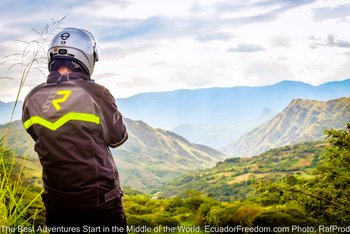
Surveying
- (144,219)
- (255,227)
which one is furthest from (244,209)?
(144,219)

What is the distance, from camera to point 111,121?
13.2 feet

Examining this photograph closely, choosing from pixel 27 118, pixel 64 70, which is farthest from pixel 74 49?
pixel 27 118

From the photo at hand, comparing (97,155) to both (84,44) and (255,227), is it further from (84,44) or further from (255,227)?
(255,227)

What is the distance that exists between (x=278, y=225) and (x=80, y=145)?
12175 millimetres

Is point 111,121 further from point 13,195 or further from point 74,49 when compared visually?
point 13,195

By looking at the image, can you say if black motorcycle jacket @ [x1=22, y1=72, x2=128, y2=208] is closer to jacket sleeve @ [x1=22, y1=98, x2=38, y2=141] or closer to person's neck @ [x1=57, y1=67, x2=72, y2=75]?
jacket sleeve @ [x1=22, y1=98, x2=38, y2=141]

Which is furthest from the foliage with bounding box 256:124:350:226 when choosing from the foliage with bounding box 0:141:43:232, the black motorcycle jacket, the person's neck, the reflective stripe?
the reflective stripe

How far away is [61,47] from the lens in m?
4.34

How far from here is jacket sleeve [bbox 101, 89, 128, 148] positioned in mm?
3973

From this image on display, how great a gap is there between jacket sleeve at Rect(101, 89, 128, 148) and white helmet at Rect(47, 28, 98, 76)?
58 cm

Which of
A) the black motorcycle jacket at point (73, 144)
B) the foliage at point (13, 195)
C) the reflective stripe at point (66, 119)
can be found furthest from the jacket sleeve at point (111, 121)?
the foliage at point (13, 195)

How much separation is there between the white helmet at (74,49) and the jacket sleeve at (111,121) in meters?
0.58

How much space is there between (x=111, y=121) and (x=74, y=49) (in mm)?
934

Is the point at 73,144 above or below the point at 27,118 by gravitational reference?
below
